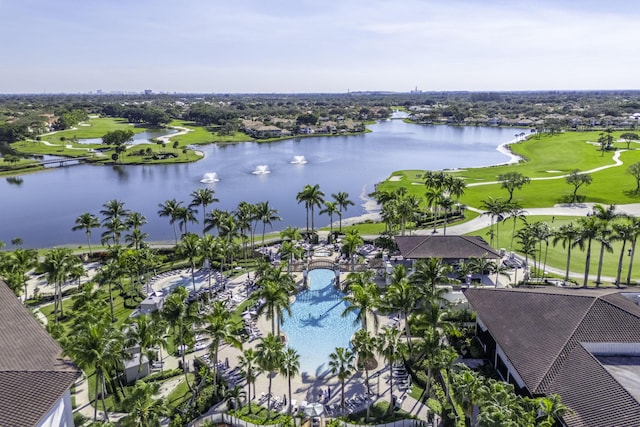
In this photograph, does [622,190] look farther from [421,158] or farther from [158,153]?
[158,153]

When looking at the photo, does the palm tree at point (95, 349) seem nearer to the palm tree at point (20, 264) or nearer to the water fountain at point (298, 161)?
the palm tree at point (20, 264)

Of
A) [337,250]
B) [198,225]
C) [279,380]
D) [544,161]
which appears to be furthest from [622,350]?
[544,161]

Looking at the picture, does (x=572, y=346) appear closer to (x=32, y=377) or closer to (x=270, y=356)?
(x=270, y=356)

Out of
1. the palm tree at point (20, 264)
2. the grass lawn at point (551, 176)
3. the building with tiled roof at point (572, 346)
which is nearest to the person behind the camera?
the building with tiled roof at point (572, 346)

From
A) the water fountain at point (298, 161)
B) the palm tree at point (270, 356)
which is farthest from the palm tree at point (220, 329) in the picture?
the water fountain at point (298, 161)

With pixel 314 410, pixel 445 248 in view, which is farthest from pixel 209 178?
pixel 314 410

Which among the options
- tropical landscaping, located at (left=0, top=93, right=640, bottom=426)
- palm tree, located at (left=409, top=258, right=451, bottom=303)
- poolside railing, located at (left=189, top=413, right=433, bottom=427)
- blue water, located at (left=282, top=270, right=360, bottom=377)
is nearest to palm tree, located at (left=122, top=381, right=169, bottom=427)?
tropical landscaping, located at (left=0, top=93, right=640, bottom=426)
